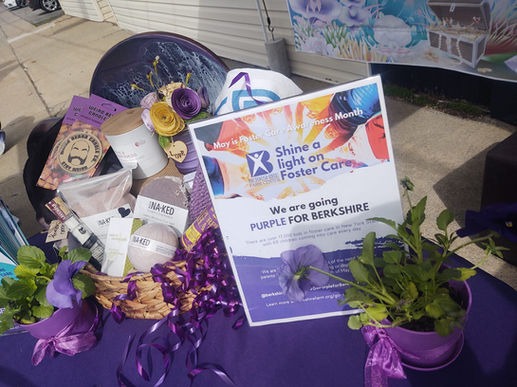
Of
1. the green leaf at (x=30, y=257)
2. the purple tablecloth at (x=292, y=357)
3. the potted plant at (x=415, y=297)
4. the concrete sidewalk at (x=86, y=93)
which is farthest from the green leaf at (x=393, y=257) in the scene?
the concrete sidewalk at (x=86, y=93)

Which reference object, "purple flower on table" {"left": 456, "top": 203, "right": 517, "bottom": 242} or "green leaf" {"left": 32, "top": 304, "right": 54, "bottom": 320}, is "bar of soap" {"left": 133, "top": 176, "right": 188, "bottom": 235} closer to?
→ "green leaf" {"left": 32, "top": 304, "right": 54, "bottom": 320}

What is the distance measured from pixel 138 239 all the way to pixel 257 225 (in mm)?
313

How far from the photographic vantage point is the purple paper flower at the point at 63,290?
0.86m

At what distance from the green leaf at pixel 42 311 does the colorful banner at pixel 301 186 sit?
0.43 m

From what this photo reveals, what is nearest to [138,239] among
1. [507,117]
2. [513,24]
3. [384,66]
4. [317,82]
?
[513,24]

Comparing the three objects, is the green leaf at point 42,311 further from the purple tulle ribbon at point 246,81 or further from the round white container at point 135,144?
the purple tulle ribbon at point 246,81

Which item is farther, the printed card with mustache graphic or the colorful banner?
the printed card with mustache graphic

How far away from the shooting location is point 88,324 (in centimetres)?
100

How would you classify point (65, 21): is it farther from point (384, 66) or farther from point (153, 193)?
point (153, 193)

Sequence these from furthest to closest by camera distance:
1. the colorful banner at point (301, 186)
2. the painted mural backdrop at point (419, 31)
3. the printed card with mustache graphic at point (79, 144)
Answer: the painted mural backdrop at point (419, 31) → the printed card with mustache graphic at point (79, 144) → the colorful banner at point (301, 186)

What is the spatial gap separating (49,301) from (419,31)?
2201mm

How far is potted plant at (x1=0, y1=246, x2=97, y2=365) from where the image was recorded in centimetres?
87

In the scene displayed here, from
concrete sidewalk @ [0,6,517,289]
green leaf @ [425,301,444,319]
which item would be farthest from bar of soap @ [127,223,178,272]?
concrete sidewalk @ [0,6,517,289]

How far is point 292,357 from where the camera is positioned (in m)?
0.83
